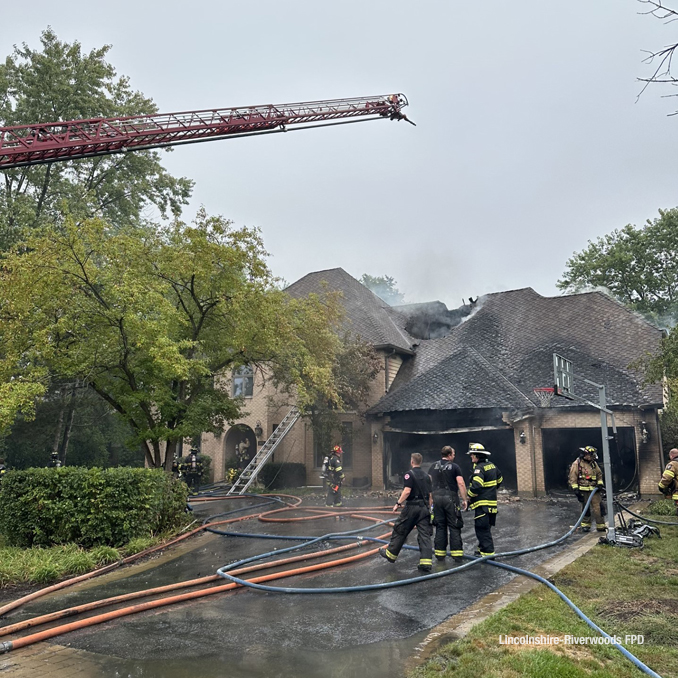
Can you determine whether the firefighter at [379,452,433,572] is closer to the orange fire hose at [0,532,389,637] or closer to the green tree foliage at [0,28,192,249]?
the orange fire hose at [0,532,389,637]

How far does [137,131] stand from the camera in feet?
52.7

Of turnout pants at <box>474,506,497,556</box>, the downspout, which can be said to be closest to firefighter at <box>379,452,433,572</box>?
turnout pants at <box>474,506,497,556</box>

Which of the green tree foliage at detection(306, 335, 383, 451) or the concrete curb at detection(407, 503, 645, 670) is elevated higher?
the green tree foliage at detection(306, 335, 383, 451)

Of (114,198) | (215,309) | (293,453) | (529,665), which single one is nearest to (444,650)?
(529,665)

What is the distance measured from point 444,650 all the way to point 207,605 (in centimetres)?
295

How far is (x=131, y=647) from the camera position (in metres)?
5.07

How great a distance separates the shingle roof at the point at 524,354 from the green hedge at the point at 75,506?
11533 mm

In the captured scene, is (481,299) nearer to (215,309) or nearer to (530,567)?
(215,309)

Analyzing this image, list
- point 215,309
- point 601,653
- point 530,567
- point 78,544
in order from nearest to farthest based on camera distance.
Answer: point 601,653, point 530,567, point 78,544, point 215,309

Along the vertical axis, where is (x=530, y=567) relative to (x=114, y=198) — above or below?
below

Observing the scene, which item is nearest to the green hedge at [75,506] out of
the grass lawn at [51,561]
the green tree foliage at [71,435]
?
the grass lawn at [51,561]

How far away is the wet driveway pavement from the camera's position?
15.1ft

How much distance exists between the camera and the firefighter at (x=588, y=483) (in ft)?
35.1

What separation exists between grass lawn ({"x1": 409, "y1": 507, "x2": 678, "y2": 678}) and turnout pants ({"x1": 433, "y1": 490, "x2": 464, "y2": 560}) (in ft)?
4.65
